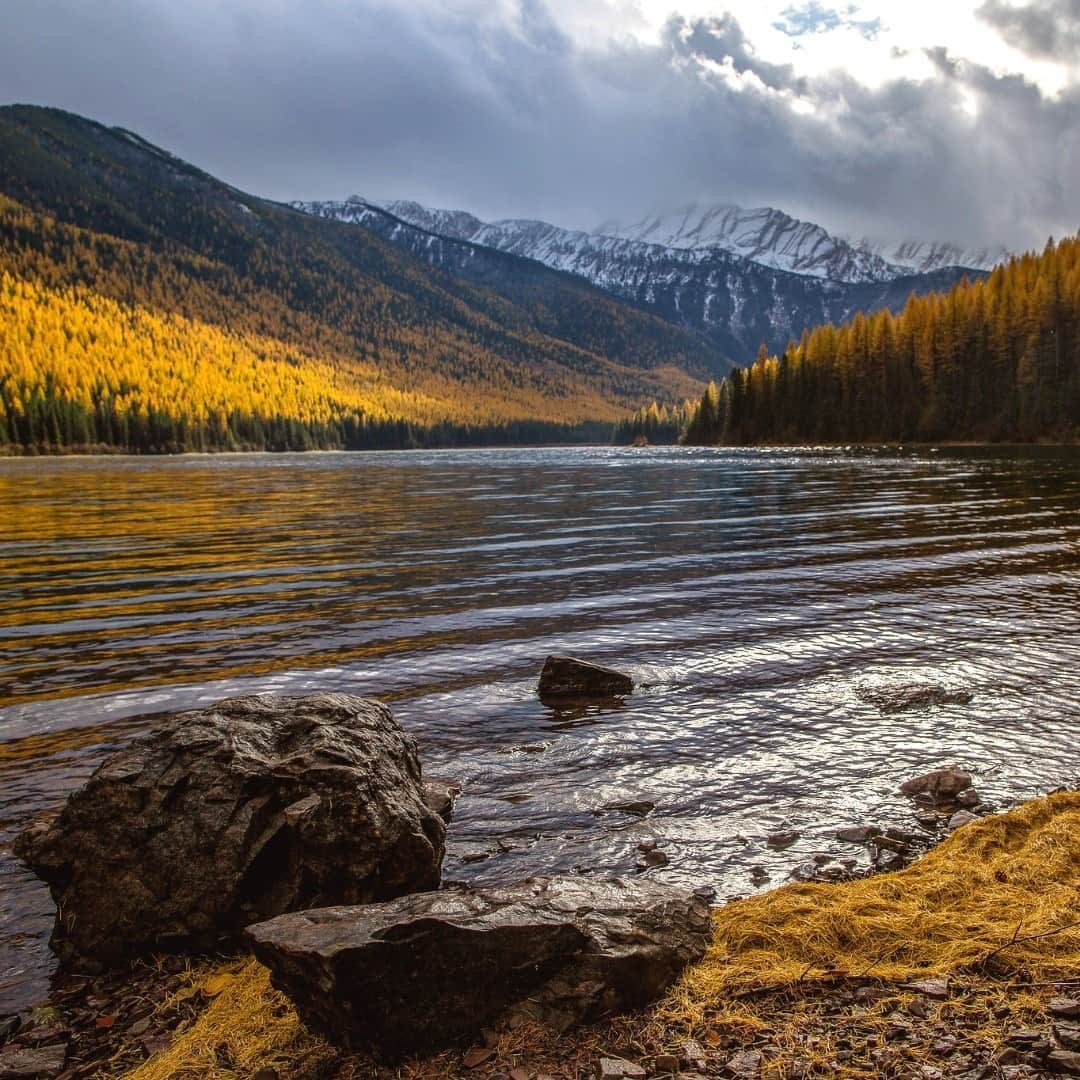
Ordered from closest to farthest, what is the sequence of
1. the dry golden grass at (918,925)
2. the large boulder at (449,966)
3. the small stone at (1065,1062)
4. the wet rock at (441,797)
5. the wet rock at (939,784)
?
the small stone at (1065,1062), the large boulder at (449,966), the dry golden grass at (918,925), the wet rock at (441,797), the wet rock at (939,784)

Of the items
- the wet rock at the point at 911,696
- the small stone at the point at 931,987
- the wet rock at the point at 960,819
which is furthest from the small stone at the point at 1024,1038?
the wet rock at the point at 911,696

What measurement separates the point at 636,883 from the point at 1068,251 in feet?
504

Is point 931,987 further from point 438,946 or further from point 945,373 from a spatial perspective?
point 945,373

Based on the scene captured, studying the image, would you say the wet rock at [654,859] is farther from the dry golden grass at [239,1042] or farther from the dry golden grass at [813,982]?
the dry golden grass at [239,1042]

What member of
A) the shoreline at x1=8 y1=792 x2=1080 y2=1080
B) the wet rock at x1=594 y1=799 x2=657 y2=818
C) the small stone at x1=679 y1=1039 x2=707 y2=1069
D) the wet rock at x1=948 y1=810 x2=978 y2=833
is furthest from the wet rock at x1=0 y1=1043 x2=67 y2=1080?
the wet rock at x1=948 y1=810 x2=978 y2=833

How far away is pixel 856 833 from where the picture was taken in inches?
285

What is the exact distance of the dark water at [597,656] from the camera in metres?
7.76

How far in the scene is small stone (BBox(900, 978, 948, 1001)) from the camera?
429 centimetres

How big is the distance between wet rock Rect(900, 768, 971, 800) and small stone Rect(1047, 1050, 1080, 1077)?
15.2 ft

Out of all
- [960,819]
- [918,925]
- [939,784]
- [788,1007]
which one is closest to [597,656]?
[939,784]

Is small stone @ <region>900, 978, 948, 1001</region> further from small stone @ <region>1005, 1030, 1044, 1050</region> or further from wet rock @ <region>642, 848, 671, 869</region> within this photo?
wet rock @ <region>642, 848, 671, 869</region>

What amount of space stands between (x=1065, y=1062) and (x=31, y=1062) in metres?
5.65

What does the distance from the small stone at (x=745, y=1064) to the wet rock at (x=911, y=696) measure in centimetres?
740

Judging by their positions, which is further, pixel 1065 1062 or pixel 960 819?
pixel 960 819
